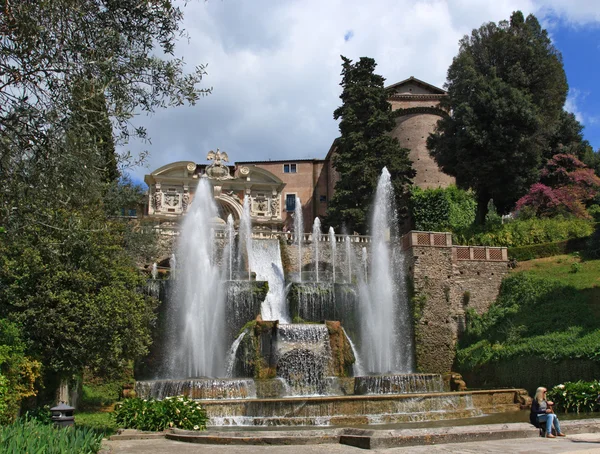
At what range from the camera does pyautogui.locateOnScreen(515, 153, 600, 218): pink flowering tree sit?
3627 centimetres

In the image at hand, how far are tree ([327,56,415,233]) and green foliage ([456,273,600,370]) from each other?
9.78m

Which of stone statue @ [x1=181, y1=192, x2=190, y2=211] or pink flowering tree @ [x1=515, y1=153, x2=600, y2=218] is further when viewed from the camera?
stone statue @ [x1=181, y1=192, x2=190, y2=211]

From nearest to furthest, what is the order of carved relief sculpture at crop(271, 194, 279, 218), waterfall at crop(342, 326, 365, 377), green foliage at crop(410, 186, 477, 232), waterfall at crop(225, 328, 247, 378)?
waterfall at crop(225, 328, 247, 378), waterfall at crop(342, 326, 365, 377), green foliage at crop(410, 186, 477, 232), carved relief sculpture at crop(271, 194, 279, 218)

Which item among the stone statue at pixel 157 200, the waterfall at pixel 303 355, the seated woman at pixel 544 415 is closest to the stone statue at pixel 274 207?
the stone statue at pixel 157 200

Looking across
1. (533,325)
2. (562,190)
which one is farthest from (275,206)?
(533,325)

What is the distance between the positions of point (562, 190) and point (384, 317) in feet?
55.0

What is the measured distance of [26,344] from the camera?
52.9ft

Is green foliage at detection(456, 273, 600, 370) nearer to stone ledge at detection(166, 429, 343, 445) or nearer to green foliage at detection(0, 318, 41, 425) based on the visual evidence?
stone ledge at detection(166, 429, 343, 445)

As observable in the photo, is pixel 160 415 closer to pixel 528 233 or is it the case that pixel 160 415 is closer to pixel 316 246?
pixel 316 246

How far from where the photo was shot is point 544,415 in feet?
34.8

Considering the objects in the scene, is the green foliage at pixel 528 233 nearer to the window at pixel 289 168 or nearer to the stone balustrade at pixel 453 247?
the stone balustrade at pixel 453 247

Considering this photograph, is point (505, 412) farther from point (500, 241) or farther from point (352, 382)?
point (500, 241)

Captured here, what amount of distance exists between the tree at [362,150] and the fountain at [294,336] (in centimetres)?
154

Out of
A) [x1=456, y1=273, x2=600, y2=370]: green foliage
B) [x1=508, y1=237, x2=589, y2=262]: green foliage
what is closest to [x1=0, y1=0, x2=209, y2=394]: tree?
[x1=456, y1=273, x2=600, y2=370]: green foliage
